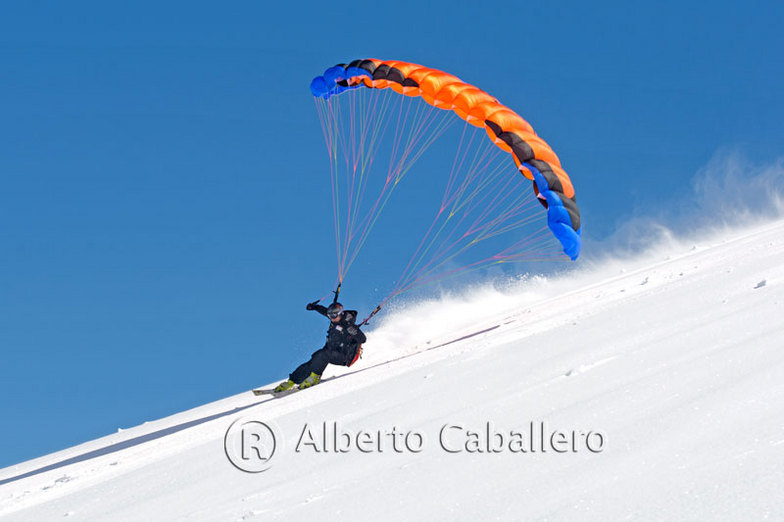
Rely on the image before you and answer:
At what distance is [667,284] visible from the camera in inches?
447

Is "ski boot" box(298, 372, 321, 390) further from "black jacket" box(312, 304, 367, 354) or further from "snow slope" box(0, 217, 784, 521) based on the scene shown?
"snow slope" box(0, 217, 784, 521)

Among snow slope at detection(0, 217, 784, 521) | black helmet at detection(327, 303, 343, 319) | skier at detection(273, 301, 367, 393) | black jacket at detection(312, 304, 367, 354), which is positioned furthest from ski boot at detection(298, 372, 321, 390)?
snow slope at detection(0, 217, 784, 521)

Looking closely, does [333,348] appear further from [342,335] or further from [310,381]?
[310,381]

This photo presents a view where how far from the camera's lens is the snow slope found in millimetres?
4055

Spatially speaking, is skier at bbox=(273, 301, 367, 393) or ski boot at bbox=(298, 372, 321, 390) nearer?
ski boot at bbox=(298, 372, 321, 390)

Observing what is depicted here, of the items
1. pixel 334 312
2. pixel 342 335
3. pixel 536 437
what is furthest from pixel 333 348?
pixel 536 437

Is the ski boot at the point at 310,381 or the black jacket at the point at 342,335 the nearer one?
the ski boot at the point at 310,381

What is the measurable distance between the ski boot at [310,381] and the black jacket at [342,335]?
503 millimetres

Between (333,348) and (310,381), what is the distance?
65cm

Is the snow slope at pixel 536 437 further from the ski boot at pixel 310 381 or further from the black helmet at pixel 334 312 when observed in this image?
the black helmet at pixel 334 312

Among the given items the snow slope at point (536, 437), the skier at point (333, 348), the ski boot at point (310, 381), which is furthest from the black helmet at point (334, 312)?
the snow slope at point (536, 437)

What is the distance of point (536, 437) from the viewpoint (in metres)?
5.30

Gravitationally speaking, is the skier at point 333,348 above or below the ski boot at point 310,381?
above

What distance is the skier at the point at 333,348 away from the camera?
12.4 m
